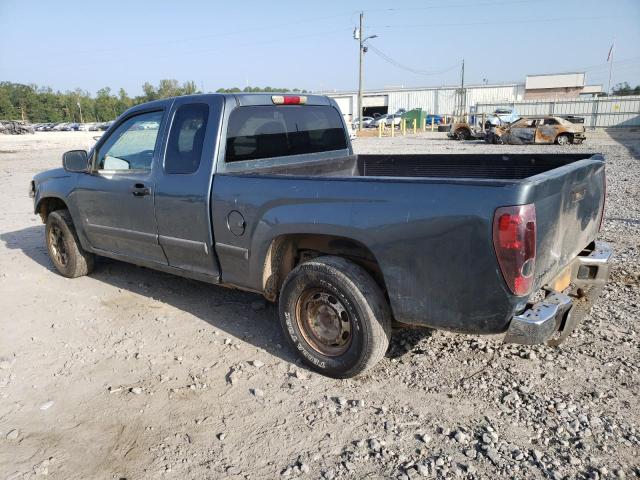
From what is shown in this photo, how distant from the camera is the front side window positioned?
440cm

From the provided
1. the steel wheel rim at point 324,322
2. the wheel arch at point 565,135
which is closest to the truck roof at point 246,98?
the steel wheel rim at point 324,322

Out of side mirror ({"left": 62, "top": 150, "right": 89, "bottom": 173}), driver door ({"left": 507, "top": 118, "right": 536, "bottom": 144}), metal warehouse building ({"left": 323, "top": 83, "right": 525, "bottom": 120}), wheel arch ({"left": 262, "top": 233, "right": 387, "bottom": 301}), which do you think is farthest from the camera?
metal warehouse building ({"left": 323, "top": 83, "right": 525, "bottom": 120})

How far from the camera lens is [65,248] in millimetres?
5594

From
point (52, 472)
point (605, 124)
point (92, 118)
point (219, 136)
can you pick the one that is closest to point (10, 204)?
point (219, 136)

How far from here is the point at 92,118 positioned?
92.4 m

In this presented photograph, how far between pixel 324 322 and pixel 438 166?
2142 mm

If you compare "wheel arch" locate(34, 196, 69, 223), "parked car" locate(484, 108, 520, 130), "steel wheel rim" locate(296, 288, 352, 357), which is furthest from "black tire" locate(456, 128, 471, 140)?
"steel wheel rim" locate(296, 288, 352, 357)

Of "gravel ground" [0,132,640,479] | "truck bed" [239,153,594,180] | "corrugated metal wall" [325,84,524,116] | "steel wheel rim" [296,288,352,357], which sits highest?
"corrugated metal wall" [325,84,524,116]

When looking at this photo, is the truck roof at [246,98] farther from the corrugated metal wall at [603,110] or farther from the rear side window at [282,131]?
the corrugated metal wall at [603,110]

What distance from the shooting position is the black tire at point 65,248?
5.44 meters

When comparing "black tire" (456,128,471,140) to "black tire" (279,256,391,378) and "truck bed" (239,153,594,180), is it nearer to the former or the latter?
"truck bed" (239,153,594,180)

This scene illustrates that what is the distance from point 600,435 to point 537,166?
2256 mm

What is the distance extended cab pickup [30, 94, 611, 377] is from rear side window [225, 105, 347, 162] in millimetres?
15

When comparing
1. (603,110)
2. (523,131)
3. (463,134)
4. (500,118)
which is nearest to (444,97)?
(603,110)
